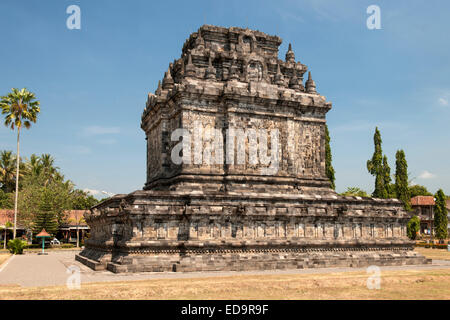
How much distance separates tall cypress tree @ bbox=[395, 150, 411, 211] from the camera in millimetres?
57219

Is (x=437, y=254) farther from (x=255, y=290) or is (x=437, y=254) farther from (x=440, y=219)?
(x=255, y=290)

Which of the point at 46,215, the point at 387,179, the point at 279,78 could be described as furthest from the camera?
the point at 387,179

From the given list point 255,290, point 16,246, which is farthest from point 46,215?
point 255,290

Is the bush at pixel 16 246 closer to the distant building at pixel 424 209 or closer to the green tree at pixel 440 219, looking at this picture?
the green tree at pixel 440 219

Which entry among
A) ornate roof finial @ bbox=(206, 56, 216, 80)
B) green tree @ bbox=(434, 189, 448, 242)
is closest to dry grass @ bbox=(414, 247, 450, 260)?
green tree @ bbox=(434, 189, 448, 242)

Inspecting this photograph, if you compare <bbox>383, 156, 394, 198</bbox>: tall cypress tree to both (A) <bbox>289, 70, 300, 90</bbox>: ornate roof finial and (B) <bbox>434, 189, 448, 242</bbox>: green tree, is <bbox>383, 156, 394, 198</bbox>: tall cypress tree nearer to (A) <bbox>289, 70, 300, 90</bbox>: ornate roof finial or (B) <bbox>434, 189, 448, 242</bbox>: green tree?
(B) <bbox>434, 189, 448, 242</bbox>: green tree

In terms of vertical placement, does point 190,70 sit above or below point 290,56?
below

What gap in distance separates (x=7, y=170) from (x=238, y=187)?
64.7 meters

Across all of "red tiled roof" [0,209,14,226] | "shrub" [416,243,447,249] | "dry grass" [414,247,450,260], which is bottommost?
"shrub" [416,243,447,249]

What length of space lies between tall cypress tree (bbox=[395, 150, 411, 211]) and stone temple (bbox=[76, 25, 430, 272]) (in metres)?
31.1

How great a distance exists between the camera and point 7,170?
253ft

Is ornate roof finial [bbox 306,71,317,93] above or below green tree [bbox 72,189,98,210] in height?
above
